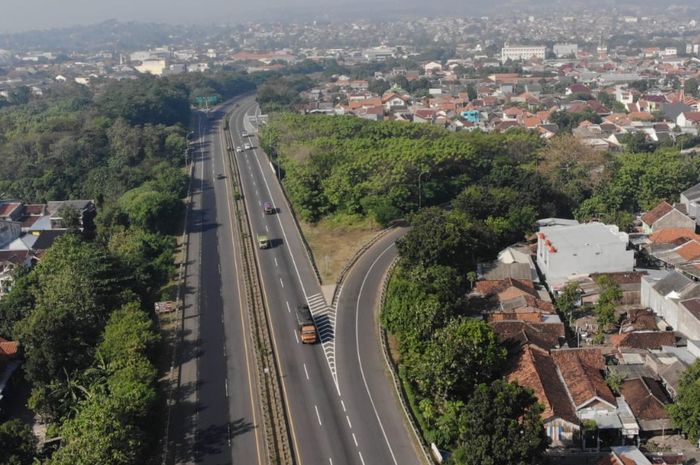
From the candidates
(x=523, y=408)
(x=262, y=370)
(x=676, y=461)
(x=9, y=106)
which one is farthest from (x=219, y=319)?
(x=9, y=106)

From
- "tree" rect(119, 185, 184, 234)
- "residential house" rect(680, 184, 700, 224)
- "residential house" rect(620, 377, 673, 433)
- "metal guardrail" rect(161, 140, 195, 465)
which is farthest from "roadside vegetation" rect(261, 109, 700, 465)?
"tree" rect(119, 185, 184, 234)

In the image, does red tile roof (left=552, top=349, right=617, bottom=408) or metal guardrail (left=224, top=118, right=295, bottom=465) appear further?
red tile roof (left=552, top=349, right=617, bottom=408)

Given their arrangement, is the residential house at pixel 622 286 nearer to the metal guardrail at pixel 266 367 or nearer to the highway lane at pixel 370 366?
the highway lane at pixel 370 366

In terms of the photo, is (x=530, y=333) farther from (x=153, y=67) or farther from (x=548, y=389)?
(x=153, y=67)

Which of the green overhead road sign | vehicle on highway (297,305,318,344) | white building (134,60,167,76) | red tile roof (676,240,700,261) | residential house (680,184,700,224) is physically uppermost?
white building (134,60,167,76)

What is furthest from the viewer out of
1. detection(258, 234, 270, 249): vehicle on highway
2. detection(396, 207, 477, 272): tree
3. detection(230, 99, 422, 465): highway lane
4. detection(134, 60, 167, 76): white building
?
detection(134, 60, 167, 76): white building

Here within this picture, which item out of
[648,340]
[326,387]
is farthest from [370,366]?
[648,340]

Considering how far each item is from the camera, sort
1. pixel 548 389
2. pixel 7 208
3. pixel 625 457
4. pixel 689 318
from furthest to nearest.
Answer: pixel 7 208 < pixel 689 318 < pixel 548 389 < pixel 625 457

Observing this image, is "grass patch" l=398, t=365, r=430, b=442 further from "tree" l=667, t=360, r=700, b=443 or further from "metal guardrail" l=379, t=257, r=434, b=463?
"tree" l=667, t=360, r=700, b=443
